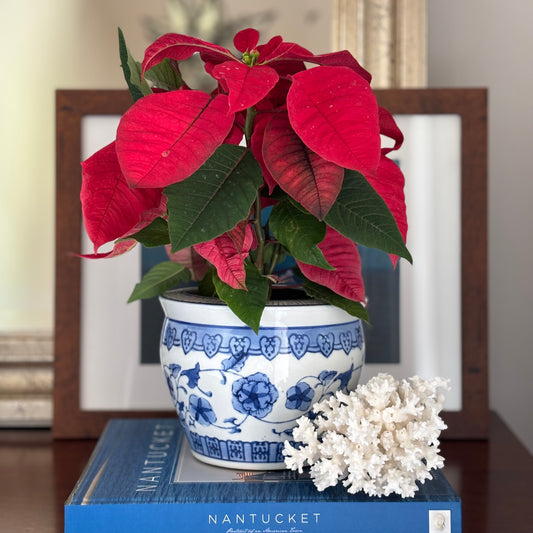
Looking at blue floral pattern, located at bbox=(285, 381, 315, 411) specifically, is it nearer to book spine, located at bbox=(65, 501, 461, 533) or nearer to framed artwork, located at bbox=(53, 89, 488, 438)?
book spine, located at bbox=(65, 501, 461, 533)

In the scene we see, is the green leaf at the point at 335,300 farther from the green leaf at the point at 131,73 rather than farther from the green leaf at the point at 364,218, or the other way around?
the green leaf at the point at 131,73

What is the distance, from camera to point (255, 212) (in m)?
0.50

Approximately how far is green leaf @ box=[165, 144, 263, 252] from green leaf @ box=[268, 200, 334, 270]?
36 mm

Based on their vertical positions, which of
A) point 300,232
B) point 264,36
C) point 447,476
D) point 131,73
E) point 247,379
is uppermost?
point 264,36

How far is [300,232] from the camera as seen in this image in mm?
455

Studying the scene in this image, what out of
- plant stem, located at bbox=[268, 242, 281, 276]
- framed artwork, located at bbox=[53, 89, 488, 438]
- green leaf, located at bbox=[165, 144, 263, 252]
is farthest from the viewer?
framed artwork, located at bbox=[53, 89, 488, 438]

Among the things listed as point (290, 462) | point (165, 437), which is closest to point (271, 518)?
point (290, 462)

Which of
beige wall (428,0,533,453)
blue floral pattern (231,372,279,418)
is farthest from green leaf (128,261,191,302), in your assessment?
beige wall (428,0,533,453)

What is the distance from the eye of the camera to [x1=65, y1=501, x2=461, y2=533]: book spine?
0.44 metres

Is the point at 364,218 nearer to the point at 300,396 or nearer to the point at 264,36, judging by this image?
the point at 300,396

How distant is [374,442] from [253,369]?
0.10 meters

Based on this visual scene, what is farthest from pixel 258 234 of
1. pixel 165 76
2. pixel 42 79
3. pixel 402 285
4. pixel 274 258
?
pixel 42 79

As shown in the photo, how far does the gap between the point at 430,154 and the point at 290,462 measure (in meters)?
0.38

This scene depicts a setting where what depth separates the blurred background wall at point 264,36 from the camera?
29.2 inches
